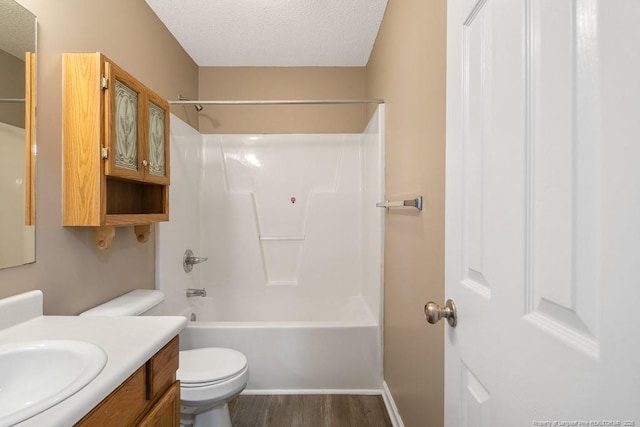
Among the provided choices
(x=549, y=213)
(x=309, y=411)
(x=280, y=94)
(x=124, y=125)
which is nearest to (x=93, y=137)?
(x=124, y=125)

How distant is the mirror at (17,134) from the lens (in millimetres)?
1060

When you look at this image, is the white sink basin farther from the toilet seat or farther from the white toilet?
the toilet seat

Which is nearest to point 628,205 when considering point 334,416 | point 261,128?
point 334,416

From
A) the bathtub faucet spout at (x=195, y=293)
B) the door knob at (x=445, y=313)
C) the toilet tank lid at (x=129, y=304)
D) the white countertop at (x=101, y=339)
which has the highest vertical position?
the door knob at (x=445, y=313)

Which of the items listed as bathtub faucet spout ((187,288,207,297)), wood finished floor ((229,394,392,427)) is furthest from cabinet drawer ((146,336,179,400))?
bathtub faucet spout ((187,288,207,297))

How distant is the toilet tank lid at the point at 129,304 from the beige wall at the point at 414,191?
1.27 metres

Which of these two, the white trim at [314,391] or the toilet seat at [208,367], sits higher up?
the toilet seat at [208,367]

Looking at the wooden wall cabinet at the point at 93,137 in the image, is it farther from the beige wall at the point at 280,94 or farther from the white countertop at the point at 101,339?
the beige wall at the point at 280,94

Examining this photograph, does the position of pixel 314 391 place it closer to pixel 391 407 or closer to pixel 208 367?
pixel 391 407

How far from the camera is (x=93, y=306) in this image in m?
1.49

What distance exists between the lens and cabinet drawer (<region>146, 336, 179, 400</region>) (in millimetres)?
954

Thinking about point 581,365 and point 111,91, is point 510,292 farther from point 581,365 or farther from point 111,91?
point 111,91

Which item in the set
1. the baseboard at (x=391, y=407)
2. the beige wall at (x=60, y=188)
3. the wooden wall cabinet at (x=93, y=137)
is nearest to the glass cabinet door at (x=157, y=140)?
the wooden wall cabinet at (x=93, y=137)

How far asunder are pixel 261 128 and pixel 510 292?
2.78 meters
